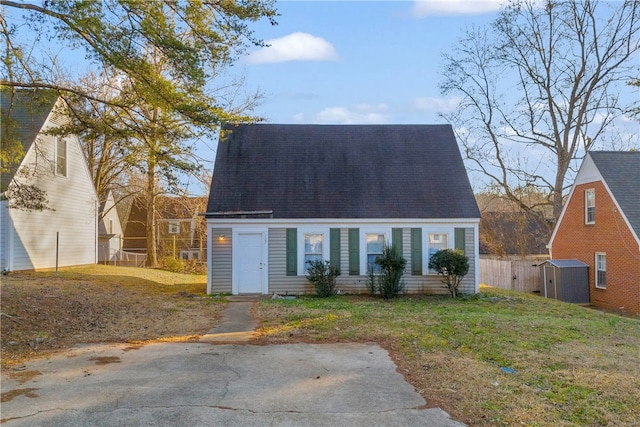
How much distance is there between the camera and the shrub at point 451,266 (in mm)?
14281

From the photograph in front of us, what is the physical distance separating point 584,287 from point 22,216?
23120mm

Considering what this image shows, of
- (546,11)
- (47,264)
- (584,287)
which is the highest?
(546,11)

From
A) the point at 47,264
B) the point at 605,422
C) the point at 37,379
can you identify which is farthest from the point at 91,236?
the point at 605,422

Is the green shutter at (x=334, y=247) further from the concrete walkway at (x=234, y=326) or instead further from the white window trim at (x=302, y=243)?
the concrete walkway at (x=234, y=326)

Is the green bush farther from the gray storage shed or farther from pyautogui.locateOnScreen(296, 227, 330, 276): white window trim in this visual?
the gray storage shed

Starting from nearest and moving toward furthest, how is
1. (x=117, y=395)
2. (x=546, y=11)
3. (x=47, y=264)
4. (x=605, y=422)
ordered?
(x=605, y=422), (x=117, y=395), (x=47, y=264), (x=546, y=11)

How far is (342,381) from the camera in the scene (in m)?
5.79

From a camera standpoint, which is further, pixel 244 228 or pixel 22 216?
pixel 22 216

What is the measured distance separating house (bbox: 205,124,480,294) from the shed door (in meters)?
7.24

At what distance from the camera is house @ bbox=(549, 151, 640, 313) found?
18.0 meters

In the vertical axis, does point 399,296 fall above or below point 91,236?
below

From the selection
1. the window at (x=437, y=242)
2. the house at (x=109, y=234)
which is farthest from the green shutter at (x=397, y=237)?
the house at (x=109, y=234)

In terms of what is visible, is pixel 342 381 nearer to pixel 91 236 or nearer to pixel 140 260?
pixel 91 236

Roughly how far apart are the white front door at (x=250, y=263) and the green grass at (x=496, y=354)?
2.07 m
